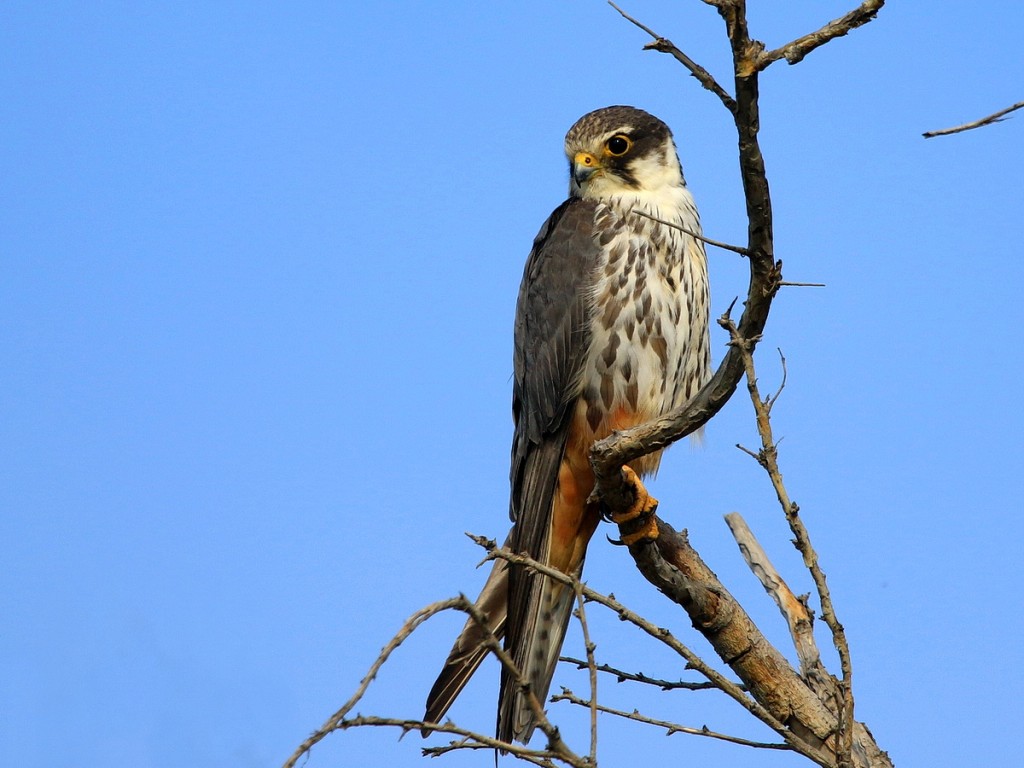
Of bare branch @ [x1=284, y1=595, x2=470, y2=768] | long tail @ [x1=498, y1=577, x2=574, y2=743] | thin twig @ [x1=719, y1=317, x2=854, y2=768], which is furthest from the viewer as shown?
long tail @ [x1=498, y1=577, x2=574, y2=743]

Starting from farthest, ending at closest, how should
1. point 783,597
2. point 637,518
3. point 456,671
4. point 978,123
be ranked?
point 783,597
point 637,518
point 456,671
point 978,123

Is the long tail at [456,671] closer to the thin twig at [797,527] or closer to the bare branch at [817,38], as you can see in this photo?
the thin twig at [797,527]

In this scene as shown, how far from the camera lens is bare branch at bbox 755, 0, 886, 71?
7.70ft

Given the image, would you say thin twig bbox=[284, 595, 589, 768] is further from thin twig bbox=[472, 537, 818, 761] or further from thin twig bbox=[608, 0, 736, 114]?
thin twig bbox=[608, 0, 736, 114]

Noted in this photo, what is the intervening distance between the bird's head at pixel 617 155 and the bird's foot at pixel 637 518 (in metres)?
1.31

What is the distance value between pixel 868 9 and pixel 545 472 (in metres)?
2.25

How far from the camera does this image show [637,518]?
3.81 metres

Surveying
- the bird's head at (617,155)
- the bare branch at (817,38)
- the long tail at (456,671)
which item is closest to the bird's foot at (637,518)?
the long tail at (456,671)

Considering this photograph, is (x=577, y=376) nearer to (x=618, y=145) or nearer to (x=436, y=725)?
(x=618, y=145)

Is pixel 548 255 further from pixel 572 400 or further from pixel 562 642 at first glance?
pixel 562 642

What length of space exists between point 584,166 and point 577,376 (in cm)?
96

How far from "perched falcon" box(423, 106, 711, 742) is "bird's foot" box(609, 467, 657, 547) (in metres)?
0.36

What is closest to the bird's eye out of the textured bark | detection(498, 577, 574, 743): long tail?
the textured bark

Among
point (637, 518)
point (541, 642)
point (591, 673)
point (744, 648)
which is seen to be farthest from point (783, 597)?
point (591, 673)
